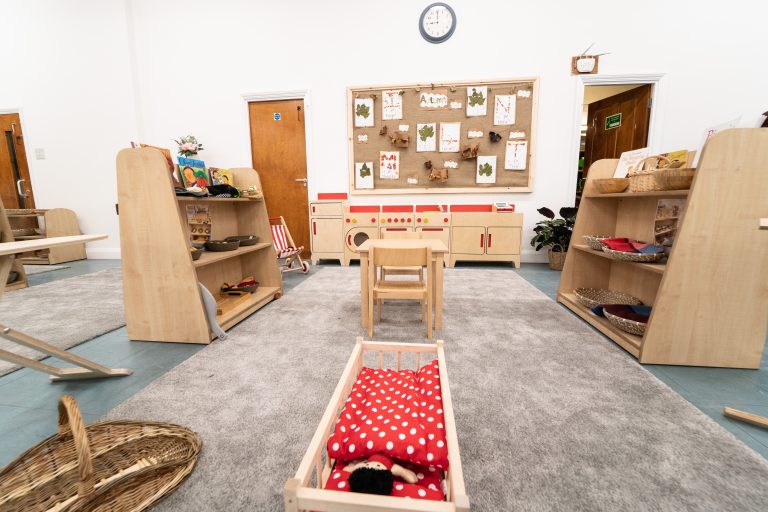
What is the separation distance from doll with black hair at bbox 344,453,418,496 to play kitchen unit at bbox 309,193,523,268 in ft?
10.9

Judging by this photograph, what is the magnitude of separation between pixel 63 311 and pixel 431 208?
384 centimetres

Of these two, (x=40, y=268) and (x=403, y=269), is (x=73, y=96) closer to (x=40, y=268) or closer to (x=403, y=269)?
(x=40, y=268)

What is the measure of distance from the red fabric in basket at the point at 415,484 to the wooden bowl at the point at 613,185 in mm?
2163

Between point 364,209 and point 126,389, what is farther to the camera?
point 364,209

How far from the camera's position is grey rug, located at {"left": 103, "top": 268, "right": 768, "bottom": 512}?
97 centimetres

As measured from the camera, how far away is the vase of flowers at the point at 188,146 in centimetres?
457

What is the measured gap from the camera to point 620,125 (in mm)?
4488

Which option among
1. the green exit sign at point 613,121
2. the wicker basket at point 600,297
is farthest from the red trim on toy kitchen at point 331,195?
the green exit sign at point 613,121

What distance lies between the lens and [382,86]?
4328 mm

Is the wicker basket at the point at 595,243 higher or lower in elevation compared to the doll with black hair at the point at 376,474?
higher

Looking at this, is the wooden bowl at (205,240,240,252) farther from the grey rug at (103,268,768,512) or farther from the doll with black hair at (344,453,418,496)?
the doll with black hair at (344,453,418,496)

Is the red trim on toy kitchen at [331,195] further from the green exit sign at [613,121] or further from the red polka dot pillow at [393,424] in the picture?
the green exit sign at [613,121]

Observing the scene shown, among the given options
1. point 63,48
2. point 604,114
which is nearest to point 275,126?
point 63,48

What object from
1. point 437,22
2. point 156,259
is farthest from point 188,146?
point 437,22
